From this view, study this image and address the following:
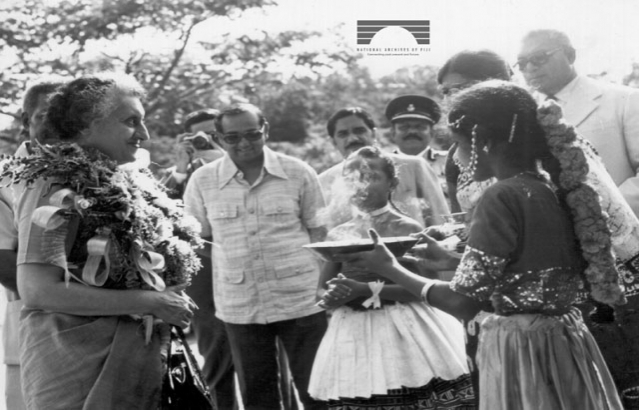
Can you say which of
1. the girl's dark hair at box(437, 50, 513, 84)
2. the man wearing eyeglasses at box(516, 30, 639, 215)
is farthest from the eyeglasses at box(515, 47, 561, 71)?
the girl's dark hair at box(437, 50, 513, 84)

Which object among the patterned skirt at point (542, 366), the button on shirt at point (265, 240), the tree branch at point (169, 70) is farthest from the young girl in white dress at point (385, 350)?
the tree branch at point (169, 70)

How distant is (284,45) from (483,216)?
5.48 m

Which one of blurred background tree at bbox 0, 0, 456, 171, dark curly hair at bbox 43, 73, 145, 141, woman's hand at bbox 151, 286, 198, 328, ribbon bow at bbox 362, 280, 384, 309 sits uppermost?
blurred background tree at bbox 0, 0, 456, 171

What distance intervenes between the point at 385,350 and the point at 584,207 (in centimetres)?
140

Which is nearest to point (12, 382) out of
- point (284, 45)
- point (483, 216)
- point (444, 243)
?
point (444, 243)

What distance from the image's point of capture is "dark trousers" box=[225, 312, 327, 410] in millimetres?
5203

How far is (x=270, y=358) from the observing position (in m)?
5.25

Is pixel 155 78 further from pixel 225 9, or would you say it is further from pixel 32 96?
pixel 32 96

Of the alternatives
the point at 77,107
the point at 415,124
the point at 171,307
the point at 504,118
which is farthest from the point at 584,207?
the point at 415,124

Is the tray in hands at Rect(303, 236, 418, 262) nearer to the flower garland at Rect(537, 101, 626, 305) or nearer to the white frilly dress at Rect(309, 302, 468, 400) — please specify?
the white frilly dress at Rect(309, 302, 468, 400)

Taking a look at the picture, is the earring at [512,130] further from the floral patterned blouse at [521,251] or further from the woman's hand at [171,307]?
the woman's hand at [171,307]

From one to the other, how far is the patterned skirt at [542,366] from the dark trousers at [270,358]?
6.99ft

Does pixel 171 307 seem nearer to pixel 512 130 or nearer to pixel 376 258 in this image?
pixel 376 258

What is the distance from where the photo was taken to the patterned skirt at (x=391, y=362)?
161 inches
